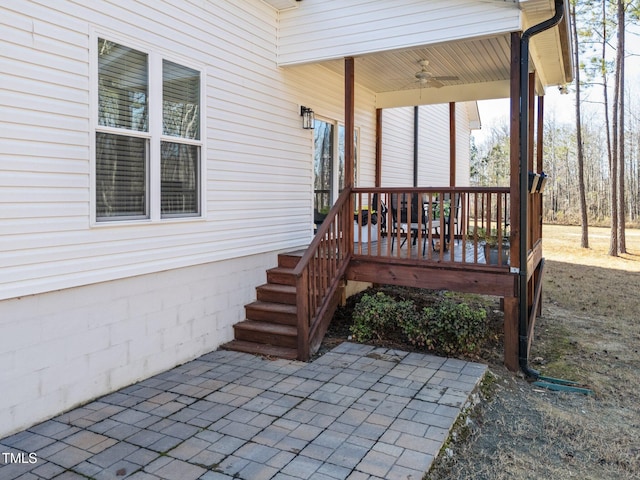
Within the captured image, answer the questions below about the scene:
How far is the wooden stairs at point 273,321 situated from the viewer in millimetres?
5074

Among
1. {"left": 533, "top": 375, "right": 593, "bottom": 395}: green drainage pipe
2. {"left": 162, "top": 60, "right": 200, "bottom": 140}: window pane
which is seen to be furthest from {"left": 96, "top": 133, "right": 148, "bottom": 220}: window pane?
{"left": 533, "top": 375, "right": 593, "bottom": 395}: green drainage pipe

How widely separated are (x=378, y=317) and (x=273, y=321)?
1.20 m

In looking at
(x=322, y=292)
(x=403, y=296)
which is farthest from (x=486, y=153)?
(x=322, y=292)

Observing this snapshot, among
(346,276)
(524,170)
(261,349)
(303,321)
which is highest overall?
(524,170)

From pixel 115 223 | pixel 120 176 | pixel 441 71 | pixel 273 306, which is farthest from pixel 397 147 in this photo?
pixel 115 223

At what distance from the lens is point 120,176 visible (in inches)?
162

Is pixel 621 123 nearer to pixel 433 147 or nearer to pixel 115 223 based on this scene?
pixel 433 147

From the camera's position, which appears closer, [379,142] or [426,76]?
[426,76]

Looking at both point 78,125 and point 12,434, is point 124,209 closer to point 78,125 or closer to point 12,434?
point 78,125

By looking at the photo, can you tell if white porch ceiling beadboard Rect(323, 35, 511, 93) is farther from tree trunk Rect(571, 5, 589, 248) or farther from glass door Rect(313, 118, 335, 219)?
tree trunk Rect(571, 5, 589, 248)

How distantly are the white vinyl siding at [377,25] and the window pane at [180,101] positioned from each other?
166cm

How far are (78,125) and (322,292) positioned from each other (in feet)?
9.54

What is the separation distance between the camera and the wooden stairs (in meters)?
5.07

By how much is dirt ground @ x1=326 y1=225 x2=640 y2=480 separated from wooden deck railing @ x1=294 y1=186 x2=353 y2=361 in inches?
22.5
